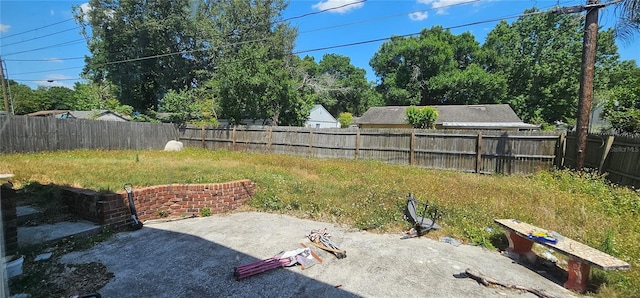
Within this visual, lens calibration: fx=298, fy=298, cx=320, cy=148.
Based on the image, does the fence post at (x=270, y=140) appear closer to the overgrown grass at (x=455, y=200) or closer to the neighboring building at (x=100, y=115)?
the overgrown grass at (x=455, y=200)

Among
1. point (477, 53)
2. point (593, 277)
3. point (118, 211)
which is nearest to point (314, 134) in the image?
point (118, 211)

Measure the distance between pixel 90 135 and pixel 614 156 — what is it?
1714cm

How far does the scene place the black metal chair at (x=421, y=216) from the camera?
14.2 feet

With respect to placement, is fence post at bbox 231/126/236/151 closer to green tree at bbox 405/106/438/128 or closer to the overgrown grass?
the overgrown grass

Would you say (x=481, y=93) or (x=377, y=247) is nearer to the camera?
(x=377, y=247)

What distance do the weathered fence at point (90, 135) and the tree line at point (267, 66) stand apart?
2.55 metres

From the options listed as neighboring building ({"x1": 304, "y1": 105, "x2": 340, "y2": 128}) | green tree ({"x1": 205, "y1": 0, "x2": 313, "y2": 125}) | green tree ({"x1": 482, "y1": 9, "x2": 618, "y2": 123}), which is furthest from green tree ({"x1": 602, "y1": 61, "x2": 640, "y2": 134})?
neighboring building ({"x1": 304, "y1": 105, "x2": 340, "y2": 128})

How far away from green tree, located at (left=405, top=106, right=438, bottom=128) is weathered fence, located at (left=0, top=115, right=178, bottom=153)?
44.3 feet

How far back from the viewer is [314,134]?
1246 centimetres

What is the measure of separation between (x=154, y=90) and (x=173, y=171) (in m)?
23.3

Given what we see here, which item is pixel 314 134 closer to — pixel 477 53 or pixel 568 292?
pixel 568 292

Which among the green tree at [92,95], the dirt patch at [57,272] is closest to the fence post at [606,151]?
the dirt patch at [57,272]

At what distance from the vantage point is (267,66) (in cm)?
1500

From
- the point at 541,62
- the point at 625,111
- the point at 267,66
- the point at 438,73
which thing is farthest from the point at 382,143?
the point at 541,62
